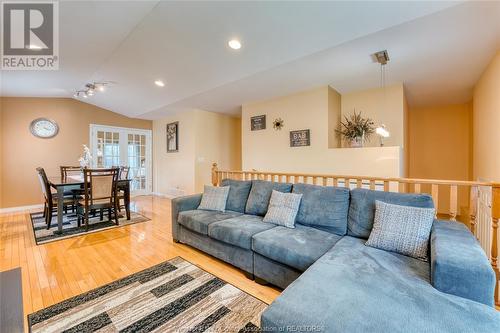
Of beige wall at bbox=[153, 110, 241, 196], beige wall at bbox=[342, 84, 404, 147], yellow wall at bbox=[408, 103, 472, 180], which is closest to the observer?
beige wall at bbox=[342, 84, 404, 147]

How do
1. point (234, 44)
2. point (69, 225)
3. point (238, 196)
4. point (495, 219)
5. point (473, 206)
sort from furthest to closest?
point (69, 225), point (238, 196), point (234, 44), point (473, 206), point (495, 219)

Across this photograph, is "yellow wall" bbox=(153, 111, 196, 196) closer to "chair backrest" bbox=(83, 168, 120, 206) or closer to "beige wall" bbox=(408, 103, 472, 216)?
"chair backrest" bbox=(83, 168, 120, 206)

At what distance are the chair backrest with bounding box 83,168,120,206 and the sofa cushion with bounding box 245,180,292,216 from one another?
7.85 feet

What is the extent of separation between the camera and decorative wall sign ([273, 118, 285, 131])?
4688mm

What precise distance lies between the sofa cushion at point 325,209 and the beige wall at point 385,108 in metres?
2.47

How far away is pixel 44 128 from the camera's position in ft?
17.8

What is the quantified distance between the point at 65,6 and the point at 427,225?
418 cm

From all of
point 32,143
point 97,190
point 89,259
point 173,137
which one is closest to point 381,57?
point 89,259

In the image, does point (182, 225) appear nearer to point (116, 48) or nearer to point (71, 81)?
point (116, 48)

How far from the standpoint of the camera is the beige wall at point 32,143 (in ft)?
16.4

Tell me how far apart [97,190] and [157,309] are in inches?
102

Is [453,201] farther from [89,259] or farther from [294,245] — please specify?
[89,259]

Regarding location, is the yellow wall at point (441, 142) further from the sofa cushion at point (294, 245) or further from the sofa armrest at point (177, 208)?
the sofa armrest at point (177, 208)

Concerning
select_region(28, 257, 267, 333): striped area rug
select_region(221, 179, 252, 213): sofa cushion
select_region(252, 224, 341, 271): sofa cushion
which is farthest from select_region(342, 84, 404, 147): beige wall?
select_region(28, 257, 267, 333): striped area rug
